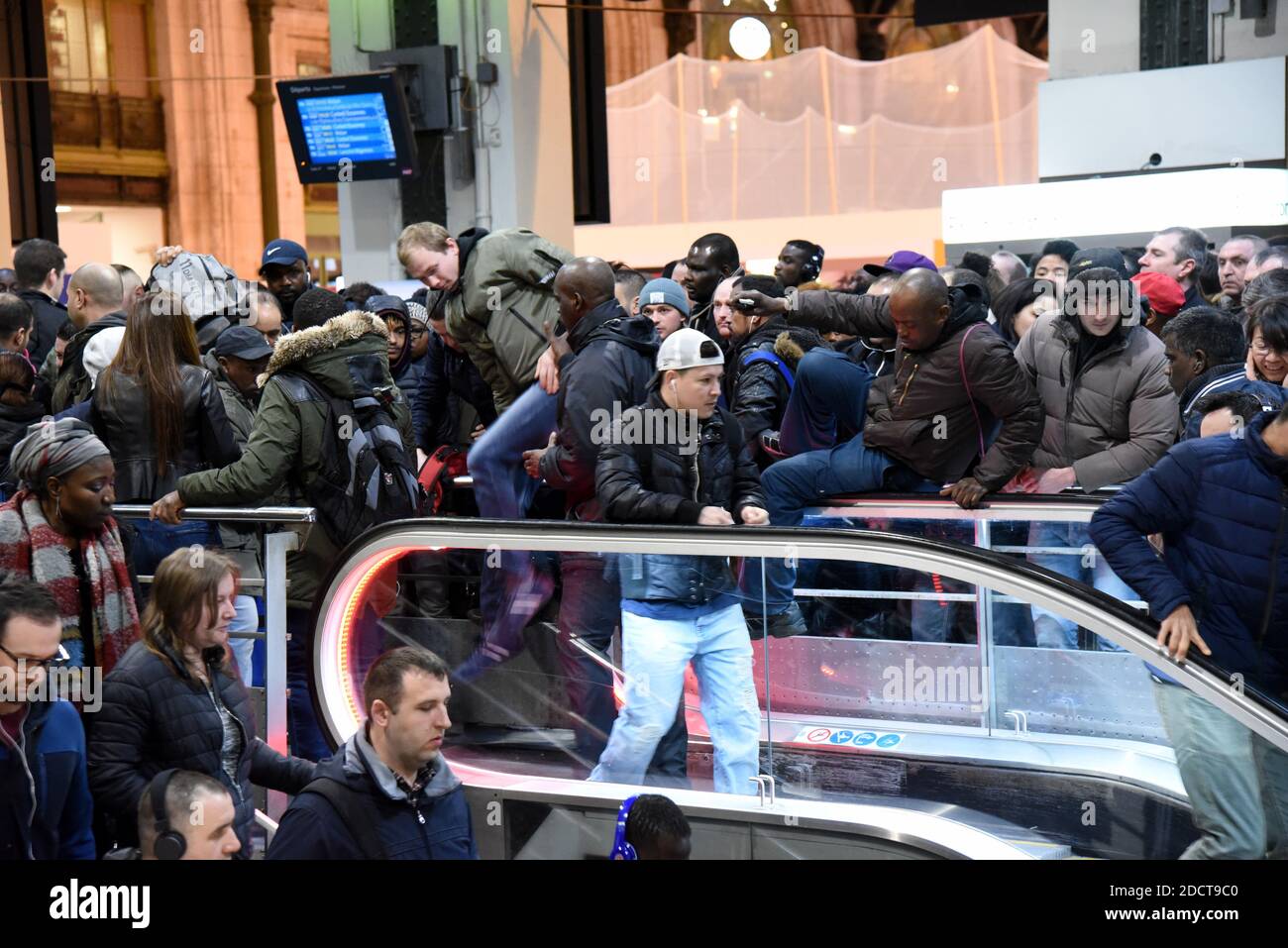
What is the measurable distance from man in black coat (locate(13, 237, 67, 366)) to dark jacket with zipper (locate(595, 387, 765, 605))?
358 cm

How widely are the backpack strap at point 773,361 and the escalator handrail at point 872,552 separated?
150cm

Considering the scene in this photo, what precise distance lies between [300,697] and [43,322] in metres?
2.83

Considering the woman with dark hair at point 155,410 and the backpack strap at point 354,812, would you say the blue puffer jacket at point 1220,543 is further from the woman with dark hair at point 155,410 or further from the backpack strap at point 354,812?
the woman with dark hair at point 155,410

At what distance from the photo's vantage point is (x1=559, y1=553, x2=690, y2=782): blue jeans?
463 cm

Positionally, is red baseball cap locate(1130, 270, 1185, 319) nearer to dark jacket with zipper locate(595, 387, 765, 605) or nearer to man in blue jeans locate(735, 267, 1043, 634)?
man in blue jeans locate(735, 267, 1043, 634)

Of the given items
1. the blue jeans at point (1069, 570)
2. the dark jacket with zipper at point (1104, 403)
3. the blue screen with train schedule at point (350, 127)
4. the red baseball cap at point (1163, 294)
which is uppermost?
the blue screen with train schedule at point (350, 127)

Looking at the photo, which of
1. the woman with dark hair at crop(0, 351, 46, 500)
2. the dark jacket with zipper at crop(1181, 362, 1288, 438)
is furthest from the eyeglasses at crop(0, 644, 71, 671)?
the dark jacket with zipper at crop(1181, 362, 1288, 438)

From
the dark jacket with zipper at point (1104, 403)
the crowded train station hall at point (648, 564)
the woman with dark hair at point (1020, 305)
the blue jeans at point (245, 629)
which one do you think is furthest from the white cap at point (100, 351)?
the woman with dark hair at point (1020, 305)

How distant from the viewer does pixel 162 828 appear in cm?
372

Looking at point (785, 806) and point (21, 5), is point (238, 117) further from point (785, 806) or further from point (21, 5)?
point (785, 806)

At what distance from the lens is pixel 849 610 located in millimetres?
4473

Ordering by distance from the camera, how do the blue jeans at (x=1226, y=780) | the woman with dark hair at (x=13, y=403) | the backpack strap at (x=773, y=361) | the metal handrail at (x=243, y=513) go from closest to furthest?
the blue jeans at (x=1226, y=780) < the metal handrail at (x=243, y=513) < the woman with dark hair at (x=13, y=403) < the backpack strap at (x=773, y=361)

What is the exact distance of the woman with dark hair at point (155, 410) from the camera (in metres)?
5.14

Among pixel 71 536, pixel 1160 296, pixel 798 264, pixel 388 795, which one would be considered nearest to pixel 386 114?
pixel 798 264
